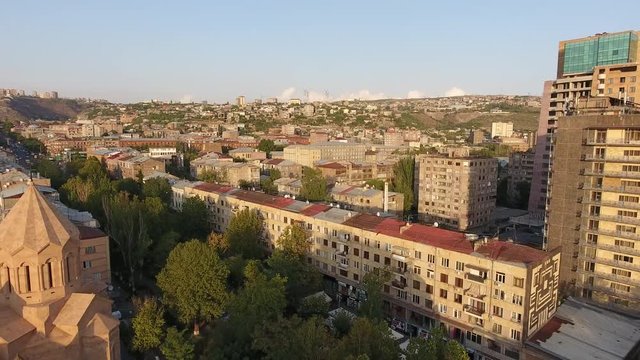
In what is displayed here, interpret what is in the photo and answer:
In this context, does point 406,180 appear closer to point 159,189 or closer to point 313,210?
point 313,210

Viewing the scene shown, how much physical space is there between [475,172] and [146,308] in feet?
165

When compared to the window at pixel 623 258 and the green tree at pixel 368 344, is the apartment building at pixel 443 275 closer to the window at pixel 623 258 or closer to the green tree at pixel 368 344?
the window at pixel 623 258

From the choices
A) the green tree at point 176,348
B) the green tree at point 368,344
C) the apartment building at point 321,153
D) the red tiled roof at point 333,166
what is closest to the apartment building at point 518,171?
the red tiled roof at point 333,166

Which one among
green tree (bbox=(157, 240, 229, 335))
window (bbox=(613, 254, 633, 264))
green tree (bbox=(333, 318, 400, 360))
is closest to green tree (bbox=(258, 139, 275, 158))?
green tree (bbox=(157, 240, 229, 335))

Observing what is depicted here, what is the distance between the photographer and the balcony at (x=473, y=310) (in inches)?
1186

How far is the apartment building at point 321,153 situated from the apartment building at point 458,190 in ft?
113

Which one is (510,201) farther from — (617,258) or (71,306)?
(71,306)

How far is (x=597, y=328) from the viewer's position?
3022cm

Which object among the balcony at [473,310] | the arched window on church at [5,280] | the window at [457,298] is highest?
the arched window on church at [5,280]

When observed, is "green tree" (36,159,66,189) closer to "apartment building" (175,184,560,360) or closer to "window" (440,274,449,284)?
"apartment building" (175,184,560,360)

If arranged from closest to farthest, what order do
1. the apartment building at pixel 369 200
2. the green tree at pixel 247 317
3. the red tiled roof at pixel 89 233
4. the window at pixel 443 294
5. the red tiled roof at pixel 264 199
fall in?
the green tree at pixel 247 317, the window at pixel 443 294, the red tiled roof at pixel 89 233, the red tiled roof at pixel 264 199, the apartment building at pixel 369 200

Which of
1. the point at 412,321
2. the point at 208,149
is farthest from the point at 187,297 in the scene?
the point at 208,149

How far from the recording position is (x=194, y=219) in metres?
49.6

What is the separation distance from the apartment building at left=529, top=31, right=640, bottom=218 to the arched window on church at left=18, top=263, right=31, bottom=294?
150 feet
